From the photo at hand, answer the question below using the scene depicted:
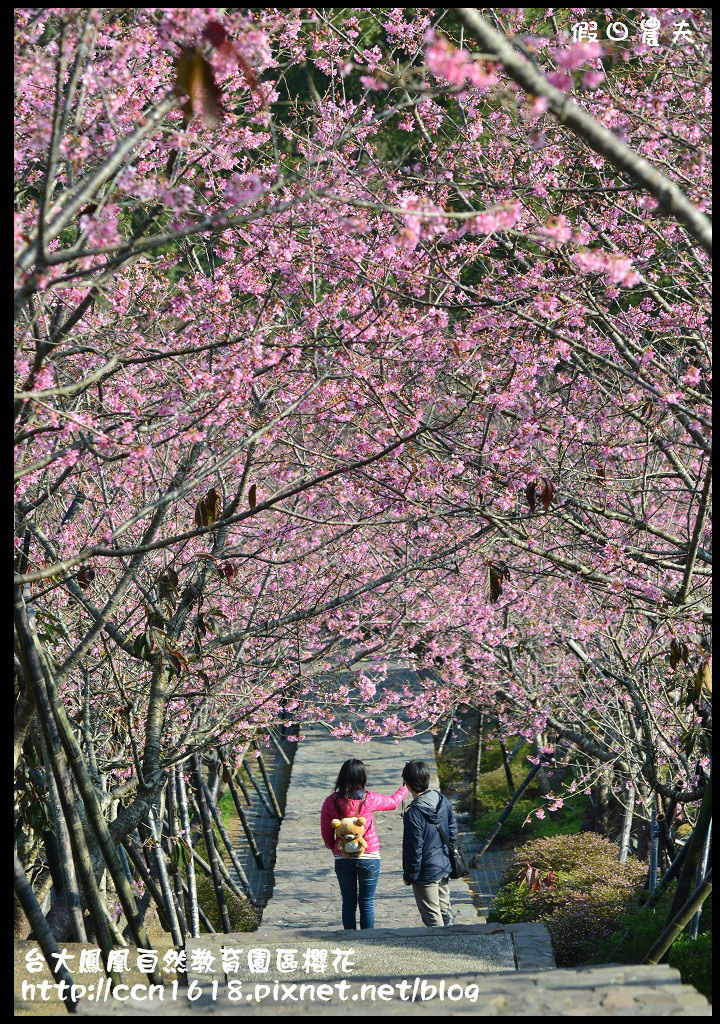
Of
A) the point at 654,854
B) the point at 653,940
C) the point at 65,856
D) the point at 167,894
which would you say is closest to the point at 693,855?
the point at 653,940

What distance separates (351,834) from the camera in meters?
7.63

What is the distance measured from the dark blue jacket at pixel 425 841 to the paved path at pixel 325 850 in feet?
7.47

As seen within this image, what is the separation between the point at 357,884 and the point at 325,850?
4472 millimetres

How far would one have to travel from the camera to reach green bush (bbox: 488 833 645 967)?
8.88 m

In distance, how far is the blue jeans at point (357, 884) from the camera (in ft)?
25.4

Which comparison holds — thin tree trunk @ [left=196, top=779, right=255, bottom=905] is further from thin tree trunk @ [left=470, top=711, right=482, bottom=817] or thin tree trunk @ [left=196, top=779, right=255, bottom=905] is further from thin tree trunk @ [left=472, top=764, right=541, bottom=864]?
thin tree trunk @ [left=470, top=711, right=482, bottom=817]

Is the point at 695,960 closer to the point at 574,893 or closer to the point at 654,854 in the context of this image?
the point at 654,854

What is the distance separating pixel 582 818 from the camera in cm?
1373

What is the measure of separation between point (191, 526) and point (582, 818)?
291 inches

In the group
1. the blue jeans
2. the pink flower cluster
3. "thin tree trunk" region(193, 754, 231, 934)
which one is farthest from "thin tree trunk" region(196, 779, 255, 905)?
the pink flower cluster

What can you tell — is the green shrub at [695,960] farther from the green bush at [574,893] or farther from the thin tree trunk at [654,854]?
the green bush at [574,893]
